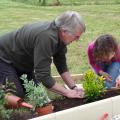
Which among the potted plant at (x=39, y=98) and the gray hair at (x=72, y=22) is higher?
the gray hair at (x=72, y=22)

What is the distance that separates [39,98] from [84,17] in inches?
327

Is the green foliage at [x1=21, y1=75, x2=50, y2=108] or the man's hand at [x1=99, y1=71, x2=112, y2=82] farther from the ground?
the green foliage at [x1=21, y1=75, x2=50, y2=108]

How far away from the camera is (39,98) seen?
3.46 metres

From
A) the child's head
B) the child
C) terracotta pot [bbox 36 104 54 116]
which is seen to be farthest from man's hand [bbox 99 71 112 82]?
terracotta pot [bbox 36 104 54 116]

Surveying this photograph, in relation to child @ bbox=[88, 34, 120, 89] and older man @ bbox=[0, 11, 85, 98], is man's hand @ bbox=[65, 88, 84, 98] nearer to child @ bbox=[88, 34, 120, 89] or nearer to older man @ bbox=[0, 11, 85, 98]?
older man @ bbox=[0, 11, 85, 98]

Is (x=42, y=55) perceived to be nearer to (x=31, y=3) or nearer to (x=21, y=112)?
(x=21, y=112)

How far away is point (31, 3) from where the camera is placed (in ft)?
51.2

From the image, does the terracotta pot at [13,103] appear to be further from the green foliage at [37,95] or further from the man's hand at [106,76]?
the man's hand at [106,76]

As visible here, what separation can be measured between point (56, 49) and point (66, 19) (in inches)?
13.4

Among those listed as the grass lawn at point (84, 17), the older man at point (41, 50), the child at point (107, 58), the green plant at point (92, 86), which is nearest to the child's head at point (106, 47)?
the child at point (107, 58)

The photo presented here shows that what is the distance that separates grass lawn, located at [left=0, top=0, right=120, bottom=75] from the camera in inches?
276

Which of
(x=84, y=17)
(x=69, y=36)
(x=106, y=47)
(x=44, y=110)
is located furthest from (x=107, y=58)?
(x=84, y=17)

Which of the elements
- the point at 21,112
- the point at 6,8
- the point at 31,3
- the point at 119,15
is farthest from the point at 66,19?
the point at 31,3

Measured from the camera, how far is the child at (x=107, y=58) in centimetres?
443
